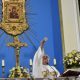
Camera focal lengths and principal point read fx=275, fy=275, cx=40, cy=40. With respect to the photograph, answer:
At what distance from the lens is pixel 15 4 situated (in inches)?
239

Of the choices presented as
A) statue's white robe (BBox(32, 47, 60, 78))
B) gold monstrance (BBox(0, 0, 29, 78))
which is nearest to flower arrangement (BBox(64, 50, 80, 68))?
statue's white robe (BBox(32, 47, 60, 78))

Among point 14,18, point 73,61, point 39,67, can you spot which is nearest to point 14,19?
point 14,18

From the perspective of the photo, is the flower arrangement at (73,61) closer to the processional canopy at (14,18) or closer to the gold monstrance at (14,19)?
the gold monstrance at (14,19)

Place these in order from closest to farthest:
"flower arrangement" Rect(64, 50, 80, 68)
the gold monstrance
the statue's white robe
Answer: "flower arrangement" Rect(64, 50, 80, 68)
the statue's white robe
the gold monstrance

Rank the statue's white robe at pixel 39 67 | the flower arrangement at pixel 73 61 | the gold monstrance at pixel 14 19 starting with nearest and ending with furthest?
the flower arrangement at pixel 73 61 < the statue's white robe at pixel 39 67 < the gold monstrance at pixel 14 19

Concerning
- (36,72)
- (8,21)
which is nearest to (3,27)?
(8,21)

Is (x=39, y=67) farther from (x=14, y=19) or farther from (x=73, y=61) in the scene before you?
(x=14, y=19)

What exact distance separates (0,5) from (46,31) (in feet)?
3.78

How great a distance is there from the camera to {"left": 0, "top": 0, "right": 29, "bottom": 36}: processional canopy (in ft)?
19.3

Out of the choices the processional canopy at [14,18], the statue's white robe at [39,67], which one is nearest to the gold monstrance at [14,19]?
the processional canopy at [14,18]

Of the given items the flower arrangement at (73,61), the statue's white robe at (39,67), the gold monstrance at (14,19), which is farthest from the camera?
the gold monstrance at (14,19)

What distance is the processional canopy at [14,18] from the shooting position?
232 inches

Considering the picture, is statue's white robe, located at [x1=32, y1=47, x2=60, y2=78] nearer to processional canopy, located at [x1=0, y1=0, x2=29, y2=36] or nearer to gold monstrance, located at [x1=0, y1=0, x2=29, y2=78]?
gold monstrance, located at [x1=0, y1=0, x2=29, y2=78]

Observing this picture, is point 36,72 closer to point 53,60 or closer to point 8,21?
point 53,60
